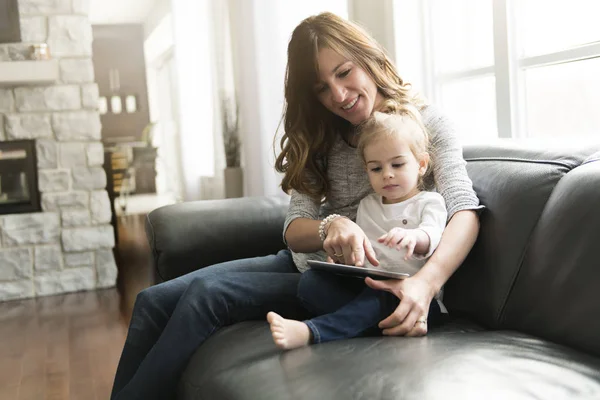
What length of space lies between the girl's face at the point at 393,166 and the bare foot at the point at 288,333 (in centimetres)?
42

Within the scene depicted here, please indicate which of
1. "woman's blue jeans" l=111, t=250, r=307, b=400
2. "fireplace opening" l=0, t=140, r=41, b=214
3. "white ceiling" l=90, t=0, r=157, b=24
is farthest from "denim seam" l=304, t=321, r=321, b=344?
"white ceiling" l=90, t=0, r=157, b=24

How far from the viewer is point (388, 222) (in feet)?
5.55

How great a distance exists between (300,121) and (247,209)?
0.44 metres

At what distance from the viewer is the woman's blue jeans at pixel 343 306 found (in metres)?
1.48

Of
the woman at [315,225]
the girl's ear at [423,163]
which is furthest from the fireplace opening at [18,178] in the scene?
the girl's ear at [423,163]

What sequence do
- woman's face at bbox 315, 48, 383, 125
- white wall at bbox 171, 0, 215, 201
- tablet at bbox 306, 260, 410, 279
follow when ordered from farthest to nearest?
white wall at bbox 171, 0, 215, 201, woman's face at bbox 315, 48, 383, 125, tablet at bbox 306, 260, 410, 279

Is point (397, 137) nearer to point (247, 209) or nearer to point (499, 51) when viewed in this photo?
point (247, 209)

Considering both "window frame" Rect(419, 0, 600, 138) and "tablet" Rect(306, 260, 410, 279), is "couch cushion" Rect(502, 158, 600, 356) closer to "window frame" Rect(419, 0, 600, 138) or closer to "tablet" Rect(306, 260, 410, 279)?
"tablet" Rect(306, 260, 410, 279)

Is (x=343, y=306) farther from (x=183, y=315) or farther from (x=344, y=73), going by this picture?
(x=344, y=73)

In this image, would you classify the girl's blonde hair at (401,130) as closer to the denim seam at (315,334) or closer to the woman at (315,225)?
the woman at (315,225)

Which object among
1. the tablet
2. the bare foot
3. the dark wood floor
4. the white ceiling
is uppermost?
the white ceiling

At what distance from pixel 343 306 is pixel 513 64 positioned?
1345 mm

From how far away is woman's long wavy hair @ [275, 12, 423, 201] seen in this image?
185 cm

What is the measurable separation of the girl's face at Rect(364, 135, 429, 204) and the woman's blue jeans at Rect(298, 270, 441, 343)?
0.78ft
